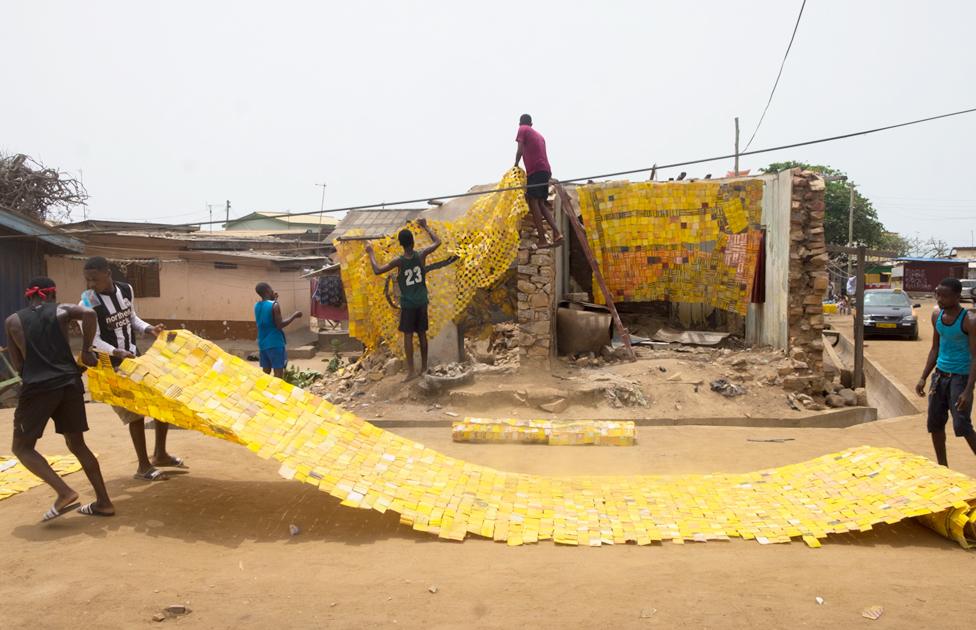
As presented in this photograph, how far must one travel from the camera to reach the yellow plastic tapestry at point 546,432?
771 centimetres

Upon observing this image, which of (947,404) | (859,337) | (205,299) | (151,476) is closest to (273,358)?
(151,476)

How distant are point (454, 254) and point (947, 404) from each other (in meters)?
6.59

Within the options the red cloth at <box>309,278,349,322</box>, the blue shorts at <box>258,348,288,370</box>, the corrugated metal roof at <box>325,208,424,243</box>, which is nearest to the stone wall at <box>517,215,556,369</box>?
the blue shorts at <box>258,348,288,370</box>

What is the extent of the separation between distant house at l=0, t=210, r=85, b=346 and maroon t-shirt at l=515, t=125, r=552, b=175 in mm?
11000

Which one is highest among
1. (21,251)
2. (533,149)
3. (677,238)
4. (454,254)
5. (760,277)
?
(533,149)

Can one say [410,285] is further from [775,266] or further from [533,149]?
[775,266]

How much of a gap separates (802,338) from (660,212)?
329 centimetres

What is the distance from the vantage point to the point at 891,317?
1945 cm

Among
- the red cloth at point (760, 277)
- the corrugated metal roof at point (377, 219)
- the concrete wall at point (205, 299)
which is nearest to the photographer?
the red cloth at point (760, 277)

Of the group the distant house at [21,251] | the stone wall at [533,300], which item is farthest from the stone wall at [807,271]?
the distant house at [21,251]

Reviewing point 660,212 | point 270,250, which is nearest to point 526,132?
point 660,212

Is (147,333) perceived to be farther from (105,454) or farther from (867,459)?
(867,459)

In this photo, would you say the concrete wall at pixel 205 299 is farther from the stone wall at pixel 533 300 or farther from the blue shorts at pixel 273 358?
the stone wall at pixel 533 300

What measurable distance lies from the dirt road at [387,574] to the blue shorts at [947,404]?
1382 millimetres
